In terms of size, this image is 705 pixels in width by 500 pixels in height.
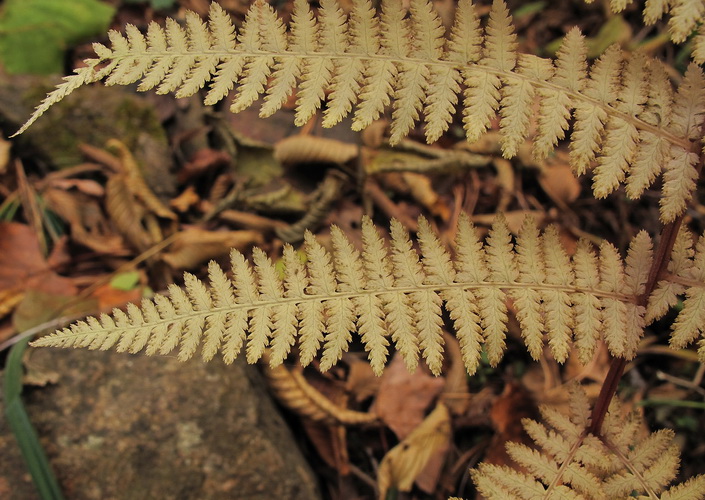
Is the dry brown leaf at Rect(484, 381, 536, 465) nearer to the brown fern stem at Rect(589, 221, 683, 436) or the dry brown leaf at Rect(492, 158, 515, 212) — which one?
the brown fern stem at Rect(589, 221, 683, 436)

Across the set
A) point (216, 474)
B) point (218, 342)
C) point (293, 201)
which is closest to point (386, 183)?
point (293, 201)

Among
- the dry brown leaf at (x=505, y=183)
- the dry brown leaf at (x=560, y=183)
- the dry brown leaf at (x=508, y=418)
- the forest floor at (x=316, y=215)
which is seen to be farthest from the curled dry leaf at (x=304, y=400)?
the dry brown leaf at (x=560, y=183)

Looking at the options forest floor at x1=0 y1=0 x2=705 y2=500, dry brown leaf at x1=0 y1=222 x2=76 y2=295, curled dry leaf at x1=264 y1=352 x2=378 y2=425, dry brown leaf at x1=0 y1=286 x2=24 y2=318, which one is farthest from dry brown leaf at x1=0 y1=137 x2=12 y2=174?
curled dry leaf at x1=264 y1=352 x2=378 y2=425

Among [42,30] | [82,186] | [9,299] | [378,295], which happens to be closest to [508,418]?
[378,295]

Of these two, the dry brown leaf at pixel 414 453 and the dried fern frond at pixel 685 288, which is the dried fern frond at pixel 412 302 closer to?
the dried fern frond at pixel 685 288

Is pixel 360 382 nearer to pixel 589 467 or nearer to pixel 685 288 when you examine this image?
pixel 589 467

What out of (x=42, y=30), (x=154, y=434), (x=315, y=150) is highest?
(x=42, y=30)

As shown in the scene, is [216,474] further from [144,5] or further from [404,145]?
[144,5]
